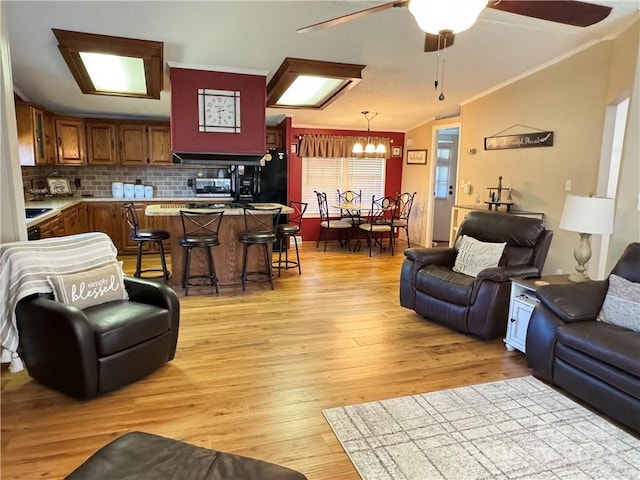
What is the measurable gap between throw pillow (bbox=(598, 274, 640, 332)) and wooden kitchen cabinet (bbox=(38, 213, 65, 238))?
15.7 feet

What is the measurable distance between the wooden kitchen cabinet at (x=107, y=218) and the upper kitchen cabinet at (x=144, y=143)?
29.3 inches

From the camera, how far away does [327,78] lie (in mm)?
4660

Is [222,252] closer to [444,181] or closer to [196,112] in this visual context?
[196,112]

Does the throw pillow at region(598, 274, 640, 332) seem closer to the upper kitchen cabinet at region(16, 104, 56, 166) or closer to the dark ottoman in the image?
the dark ottoman

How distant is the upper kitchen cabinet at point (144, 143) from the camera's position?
6.45 meters

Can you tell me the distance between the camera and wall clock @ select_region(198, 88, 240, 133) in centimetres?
459

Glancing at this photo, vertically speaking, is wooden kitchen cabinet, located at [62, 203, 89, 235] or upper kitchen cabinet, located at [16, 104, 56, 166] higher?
upper kitchen cabinet, located at [16, 104, 56, 166]

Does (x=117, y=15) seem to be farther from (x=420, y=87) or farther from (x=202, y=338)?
(x=420, y=87)

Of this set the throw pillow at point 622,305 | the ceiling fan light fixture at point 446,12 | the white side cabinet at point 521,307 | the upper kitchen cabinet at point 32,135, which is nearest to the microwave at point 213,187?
the upper kitchen cabinet at point 32,135

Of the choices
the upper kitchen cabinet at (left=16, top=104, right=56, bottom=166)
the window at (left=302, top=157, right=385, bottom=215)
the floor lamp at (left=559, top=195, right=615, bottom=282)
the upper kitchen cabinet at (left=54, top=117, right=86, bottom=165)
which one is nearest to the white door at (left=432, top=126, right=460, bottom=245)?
the window at (left=302, top=157, right=385, bottom=215)

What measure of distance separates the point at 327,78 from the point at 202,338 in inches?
121

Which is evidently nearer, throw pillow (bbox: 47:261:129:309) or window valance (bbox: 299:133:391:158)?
throw pillow (bbox: 47:261:129:309)

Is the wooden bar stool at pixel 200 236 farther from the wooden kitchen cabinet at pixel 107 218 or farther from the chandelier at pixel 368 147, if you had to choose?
the chandelier at pixel 368 147

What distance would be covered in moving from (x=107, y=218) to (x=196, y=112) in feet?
8.94
